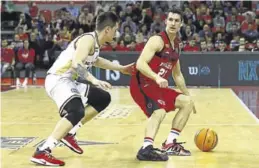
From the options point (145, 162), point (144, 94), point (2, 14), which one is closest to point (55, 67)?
point (144, 94)

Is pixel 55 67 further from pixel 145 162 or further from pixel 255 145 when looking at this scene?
pixel 255 145

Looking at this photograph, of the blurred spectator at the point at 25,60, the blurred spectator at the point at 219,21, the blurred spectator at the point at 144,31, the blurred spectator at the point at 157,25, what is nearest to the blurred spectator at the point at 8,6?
the blurred spectator at the point at 25,60

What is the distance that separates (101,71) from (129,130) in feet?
34.6

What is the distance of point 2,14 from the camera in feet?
81.9

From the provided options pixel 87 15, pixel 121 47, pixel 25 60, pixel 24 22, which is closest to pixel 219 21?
pixel 121 47

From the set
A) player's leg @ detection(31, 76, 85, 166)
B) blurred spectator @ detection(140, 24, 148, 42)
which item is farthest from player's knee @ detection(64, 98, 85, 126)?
blurred spectator @ detection(140, 24, 148, 42)

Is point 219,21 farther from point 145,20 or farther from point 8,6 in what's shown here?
point 8,6

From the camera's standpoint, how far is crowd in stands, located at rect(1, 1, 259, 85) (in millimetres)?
20562

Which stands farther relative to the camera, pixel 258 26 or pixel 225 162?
pixel 258 26

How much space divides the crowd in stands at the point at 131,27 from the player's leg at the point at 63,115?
13.8 m

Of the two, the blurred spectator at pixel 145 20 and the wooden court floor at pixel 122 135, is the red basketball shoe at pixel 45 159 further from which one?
the blurred spectator at pixel 145 20

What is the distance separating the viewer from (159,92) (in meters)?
7.00

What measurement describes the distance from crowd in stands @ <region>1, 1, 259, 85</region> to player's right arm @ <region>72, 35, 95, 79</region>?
45.5ft

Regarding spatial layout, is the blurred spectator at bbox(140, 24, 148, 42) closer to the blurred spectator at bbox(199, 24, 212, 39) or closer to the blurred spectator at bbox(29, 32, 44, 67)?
the blurred spectator at bbox(199, 24, 212, 39)
